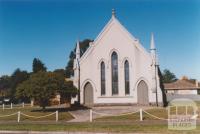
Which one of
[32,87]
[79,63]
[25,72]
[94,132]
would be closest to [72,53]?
[25,72]

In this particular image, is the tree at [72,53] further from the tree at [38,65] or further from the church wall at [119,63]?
the church wall at [119,63]

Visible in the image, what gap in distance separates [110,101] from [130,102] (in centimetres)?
261

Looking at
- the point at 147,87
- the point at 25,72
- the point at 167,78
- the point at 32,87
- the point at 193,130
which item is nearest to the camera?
the point at 193,130

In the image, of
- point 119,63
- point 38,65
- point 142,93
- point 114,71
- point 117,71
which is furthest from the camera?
point 38,65

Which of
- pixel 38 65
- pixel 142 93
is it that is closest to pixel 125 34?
pixel 142 93

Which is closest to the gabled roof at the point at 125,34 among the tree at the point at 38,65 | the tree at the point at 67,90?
the tree at the point at 67,90

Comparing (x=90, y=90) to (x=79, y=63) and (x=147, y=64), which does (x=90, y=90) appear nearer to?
(x=79, y=63)

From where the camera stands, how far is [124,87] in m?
39.8

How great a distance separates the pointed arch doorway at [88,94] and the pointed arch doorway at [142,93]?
20.4ft

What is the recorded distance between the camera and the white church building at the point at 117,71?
39.1m

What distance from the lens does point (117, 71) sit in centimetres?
4044

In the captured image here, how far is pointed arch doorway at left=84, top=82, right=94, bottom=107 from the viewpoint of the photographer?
40894mm

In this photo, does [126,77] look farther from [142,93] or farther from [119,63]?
[142,93]

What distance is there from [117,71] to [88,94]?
16.0 feet
